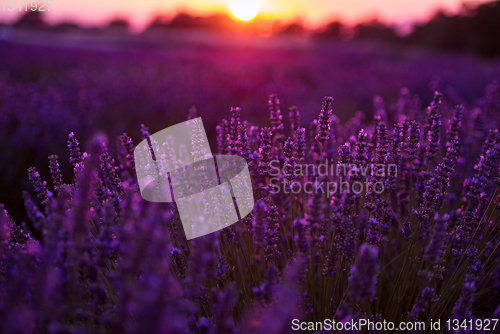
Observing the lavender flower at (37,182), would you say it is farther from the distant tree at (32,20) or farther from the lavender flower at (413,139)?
the distant tree at (32,20)

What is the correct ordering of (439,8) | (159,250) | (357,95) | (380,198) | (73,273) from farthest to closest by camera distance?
(439,8) → (357,95) → (380,198) → (73,273) → (159,250)

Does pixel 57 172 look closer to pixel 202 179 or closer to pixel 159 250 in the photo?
pixel 202 179

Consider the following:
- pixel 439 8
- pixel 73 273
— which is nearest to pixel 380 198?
pixel 73 273

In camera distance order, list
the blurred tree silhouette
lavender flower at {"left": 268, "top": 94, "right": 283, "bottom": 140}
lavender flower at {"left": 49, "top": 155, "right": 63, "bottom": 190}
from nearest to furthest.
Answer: lavender flower at {"left": 49, "top": 155, "right": 63, "bottom": 190}, lavender flower at {"left": 268, "top": 94, "right": 283, "bottom": 140}, the blurred tree silhouette

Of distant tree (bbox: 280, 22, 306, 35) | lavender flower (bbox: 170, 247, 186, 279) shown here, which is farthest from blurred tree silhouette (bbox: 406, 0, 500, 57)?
lavender flower (bbox: 170, 247, 186, 279)

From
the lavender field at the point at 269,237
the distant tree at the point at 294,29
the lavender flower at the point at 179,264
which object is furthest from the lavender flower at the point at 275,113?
the distant tree at the point at 294,29

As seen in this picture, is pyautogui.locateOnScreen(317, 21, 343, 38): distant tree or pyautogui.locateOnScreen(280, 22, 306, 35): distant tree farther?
pyautogui.locateOnScreen(280, 22, 306, 35): distant tree

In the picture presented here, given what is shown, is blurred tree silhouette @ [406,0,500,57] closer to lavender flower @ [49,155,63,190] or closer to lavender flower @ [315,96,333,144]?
Answer: lavender flower @ [315,96,333,144]

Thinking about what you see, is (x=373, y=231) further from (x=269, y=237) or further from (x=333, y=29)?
(x=333, y=29)
